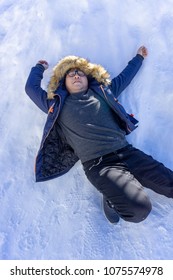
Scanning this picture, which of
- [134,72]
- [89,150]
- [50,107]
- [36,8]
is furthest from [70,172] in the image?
[36,8]

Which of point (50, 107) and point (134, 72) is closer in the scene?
point (50, 107)

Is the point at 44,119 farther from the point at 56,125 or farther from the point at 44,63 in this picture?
the point at 44,63

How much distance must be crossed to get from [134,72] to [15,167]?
138 centimetres

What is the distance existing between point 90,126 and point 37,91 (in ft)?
1.94

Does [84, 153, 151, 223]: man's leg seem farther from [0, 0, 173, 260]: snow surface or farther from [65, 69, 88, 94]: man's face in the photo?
[65, 69, 88, 94]: man's face

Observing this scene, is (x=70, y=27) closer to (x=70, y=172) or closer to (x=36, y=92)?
(x=36, y=92)

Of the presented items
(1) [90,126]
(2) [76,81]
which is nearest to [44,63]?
(2) [76,81]

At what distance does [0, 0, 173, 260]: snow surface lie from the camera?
9.48 feet

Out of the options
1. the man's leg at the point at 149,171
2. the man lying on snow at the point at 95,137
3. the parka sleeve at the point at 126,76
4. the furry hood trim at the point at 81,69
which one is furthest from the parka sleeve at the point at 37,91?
the man's leg at the point at 149,171

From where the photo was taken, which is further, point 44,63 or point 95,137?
point 44,63

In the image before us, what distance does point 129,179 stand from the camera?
272 centimetres

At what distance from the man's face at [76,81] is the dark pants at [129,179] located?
636 mm

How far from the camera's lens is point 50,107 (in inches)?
118

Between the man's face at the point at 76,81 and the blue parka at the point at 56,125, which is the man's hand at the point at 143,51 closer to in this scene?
the blue parka at the point at 56,125
